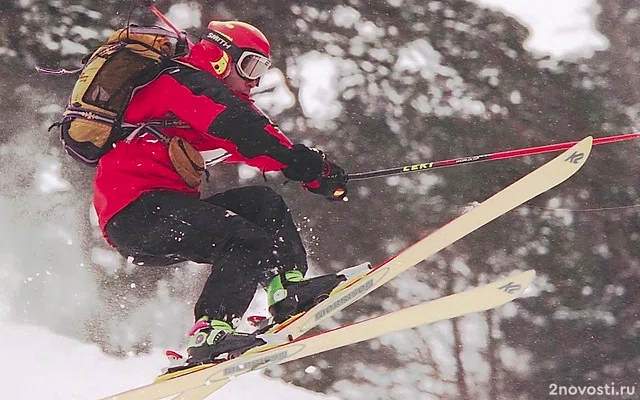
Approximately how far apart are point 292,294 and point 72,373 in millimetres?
3221

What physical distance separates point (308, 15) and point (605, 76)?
1837 millimetres

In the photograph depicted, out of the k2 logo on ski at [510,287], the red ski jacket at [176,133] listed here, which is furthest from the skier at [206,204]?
the k2 logo on ski at [510,287]

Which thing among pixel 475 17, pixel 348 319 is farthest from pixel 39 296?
pixel 475 17

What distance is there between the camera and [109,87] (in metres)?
2.28

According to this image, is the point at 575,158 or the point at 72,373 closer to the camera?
the point at 575,158

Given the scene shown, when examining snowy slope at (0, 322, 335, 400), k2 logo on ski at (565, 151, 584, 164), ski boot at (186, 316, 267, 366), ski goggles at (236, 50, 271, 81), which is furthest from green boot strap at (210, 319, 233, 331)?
snowy slope at (0, 322, 335, 400)

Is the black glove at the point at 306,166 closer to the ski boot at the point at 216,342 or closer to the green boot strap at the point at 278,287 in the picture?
the green boot strap at the point at 278,287

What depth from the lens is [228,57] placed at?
2.62 meters

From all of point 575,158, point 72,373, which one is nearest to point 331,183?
point 575,158

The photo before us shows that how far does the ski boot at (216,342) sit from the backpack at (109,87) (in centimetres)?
57

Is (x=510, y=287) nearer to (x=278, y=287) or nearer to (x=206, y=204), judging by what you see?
(x=278, y=287)

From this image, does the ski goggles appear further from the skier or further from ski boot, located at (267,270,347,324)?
ski boot, located at (267,270,347,324)

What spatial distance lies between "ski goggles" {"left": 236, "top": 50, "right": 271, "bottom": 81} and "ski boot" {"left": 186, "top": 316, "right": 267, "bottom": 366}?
0.78m

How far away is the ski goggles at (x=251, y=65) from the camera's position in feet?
8.66
